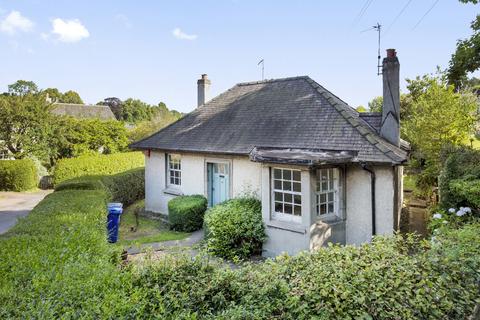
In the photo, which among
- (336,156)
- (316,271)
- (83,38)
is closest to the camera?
(316,271)

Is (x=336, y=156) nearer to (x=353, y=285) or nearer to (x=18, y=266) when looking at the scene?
(x=353, y=285)

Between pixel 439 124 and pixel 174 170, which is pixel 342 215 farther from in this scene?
pixel 174 170

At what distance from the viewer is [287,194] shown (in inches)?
422

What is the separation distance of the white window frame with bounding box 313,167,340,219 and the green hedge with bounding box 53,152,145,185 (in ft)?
55.7

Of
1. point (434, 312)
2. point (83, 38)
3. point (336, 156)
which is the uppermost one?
point (83, 38)

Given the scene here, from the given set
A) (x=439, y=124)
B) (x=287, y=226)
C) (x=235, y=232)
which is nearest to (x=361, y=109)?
(x=439, y=124)

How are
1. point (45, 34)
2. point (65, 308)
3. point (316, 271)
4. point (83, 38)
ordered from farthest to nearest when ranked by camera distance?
point (83, 38) < point (45, 34) < point (316, 271) < point (65, 308)

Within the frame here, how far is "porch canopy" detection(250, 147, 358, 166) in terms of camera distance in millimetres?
9664

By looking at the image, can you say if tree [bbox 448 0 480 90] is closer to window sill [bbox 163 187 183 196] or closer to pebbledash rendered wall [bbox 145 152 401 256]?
pebbledash rendered wall [bbox 145 152 401 256]

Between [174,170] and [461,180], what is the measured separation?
38.8ft

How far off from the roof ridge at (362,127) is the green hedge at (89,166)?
1644cm

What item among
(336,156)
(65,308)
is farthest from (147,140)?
(65,308)

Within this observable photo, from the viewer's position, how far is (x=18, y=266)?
14.5 ft

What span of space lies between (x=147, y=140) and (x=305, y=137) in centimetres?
919
